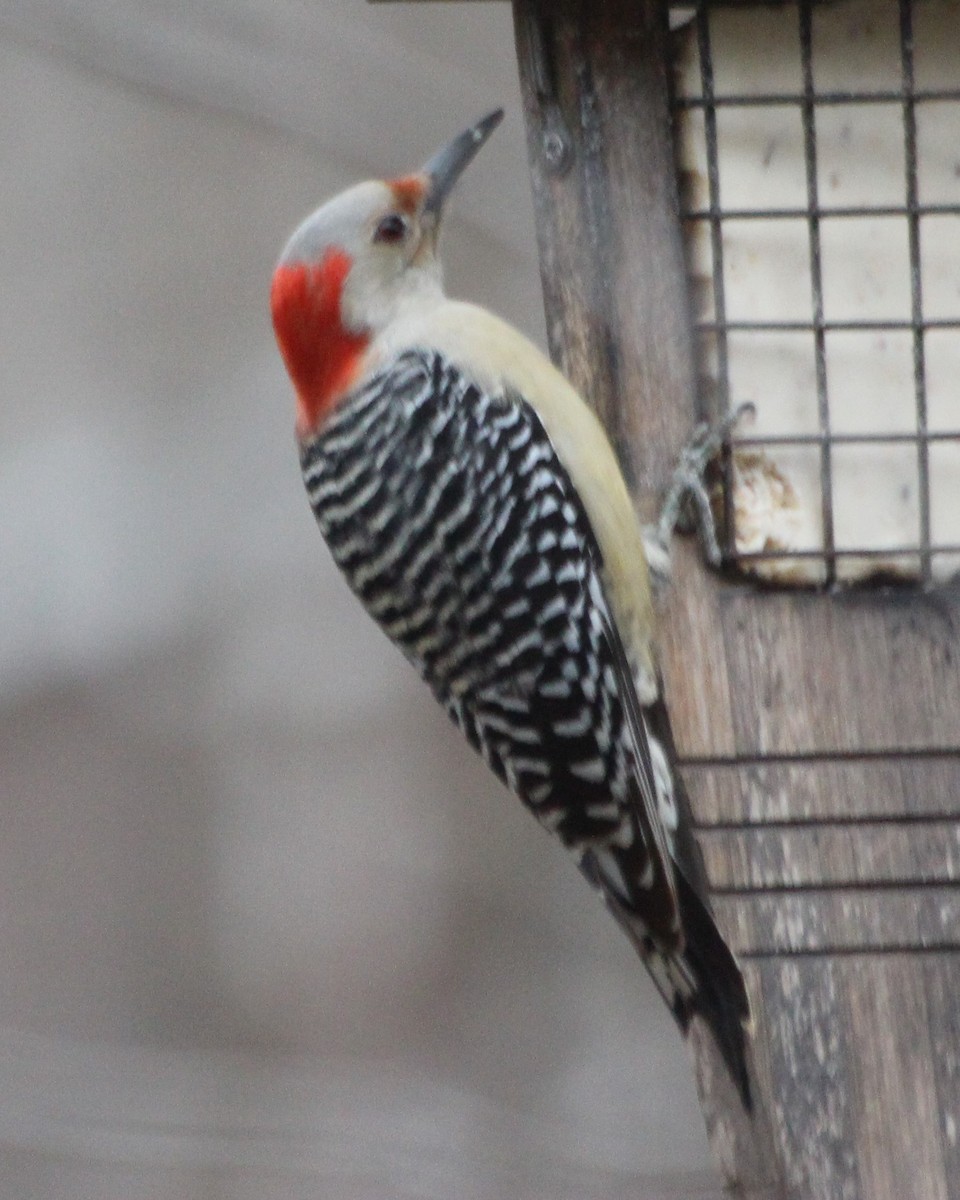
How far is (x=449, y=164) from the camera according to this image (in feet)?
8.60

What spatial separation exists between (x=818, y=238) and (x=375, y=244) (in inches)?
27.5

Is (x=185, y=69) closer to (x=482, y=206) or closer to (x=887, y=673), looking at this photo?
(x=482, y=206)

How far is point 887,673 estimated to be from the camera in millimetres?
2379

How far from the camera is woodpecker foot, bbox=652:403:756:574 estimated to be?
239cm

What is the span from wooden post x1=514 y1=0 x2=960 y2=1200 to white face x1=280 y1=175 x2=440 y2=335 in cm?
32

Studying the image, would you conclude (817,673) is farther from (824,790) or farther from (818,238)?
(818,238)

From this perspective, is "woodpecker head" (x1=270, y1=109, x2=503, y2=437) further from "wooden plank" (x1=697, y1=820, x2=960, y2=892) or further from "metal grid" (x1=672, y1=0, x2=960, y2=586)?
"wooden plank" (x1=697, y1=820, x2=960, y2=892)

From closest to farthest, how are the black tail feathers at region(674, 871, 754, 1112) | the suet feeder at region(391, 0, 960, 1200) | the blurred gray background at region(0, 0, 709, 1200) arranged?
1. the black tail feathers at region(674, 871, 754, 1112)
2. the suet feeder at region(391, 0, 960, 1200)
3. the blurred gray background at region(0, 0, 709, 1200)

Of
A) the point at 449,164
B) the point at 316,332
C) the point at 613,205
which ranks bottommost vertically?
the point at 316,332

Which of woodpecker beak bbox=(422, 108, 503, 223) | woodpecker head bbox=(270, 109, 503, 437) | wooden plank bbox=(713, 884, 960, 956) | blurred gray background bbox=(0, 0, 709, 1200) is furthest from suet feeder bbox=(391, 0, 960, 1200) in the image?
blurred gray background bbox=(0, 0, 709, 1200)

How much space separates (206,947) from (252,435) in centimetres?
148

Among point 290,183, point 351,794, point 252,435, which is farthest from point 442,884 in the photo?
point 290,183

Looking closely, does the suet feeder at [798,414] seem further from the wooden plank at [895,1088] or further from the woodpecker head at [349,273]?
the woodpecker head at [349,273]

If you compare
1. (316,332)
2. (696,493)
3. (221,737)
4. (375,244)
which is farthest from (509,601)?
(221,737)
